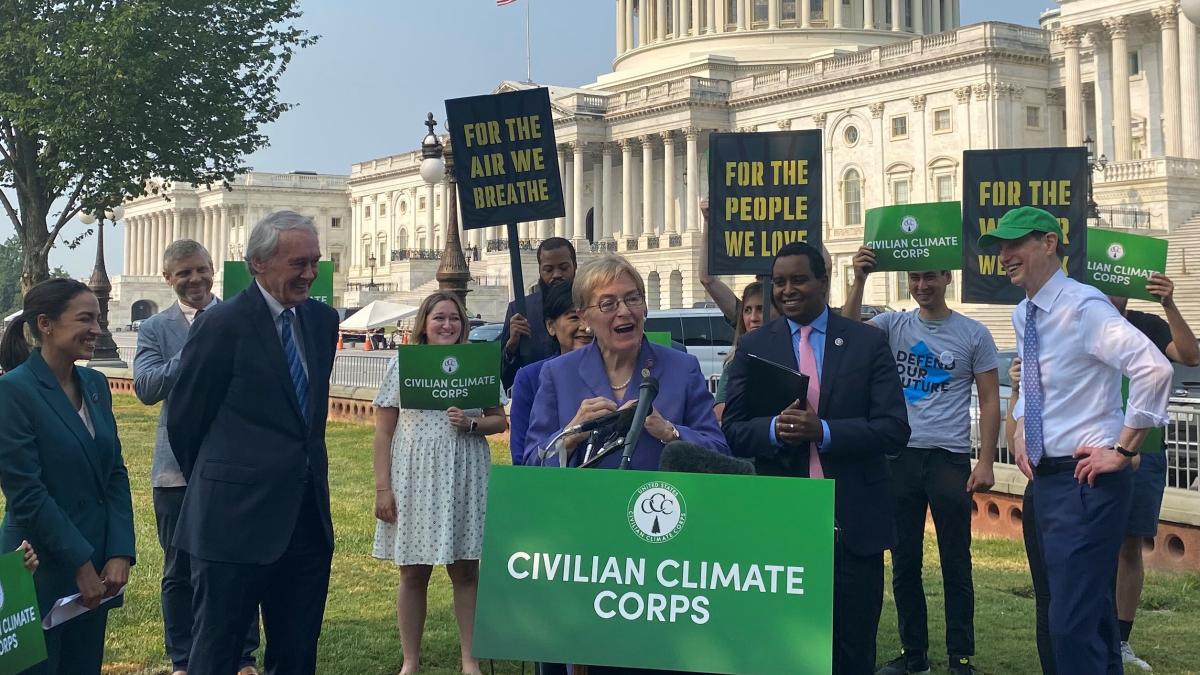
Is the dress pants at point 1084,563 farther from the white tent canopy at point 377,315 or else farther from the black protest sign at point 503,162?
the white tent canopy at point 377,315

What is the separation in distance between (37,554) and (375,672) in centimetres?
279

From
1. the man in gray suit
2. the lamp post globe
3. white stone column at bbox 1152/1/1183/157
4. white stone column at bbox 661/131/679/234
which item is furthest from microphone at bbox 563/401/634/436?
white stone column at bbox 661/131/679/234

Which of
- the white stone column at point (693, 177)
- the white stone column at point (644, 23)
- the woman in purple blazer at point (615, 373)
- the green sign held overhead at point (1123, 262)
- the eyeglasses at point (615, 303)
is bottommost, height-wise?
the woman in purple blazer at point (615, 373)

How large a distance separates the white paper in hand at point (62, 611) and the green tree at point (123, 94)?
2052 centimetres

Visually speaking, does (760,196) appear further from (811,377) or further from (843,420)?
(843,420)

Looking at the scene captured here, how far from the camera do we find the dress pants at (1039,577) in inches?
231

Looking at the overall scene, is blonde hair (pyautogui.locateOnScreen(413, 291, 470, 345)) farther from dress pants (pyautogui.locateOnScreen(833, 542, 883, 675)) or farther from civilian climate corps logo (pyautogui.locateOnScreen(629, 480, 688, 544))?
civilian climate corps logo (pyautogui.locateOnScreen(629, 480, 688, 544))

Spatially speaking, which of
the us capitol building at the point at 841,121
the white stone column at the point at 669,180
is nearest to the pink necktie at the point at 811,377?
the us capitol building at the point at 841,121

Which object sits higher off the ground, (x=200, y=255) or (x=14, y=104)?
(x=14, y=104)

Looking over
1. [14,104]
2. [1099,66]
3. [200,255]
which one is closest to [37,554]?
[200,255]

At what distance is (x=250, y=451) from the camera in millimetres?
5199

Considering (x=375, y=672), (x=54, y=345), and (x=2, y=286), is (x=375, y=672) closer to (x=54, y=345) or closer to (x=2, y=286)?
(x=54, y=345)

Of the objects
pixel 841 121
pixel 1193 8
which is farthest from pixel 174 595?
pixel 841 121

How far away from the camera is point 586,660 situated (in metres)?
3.99
